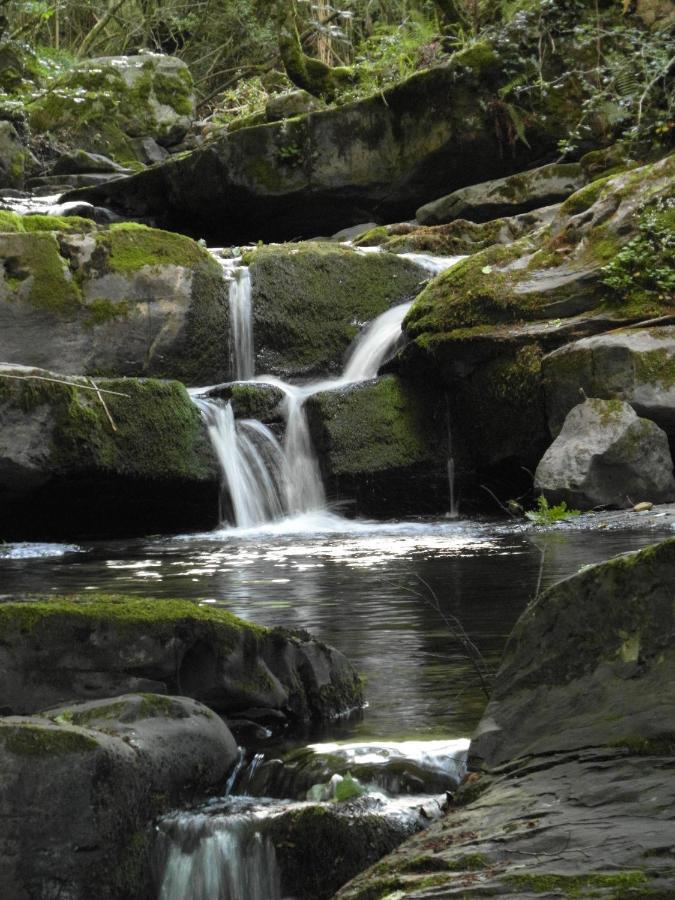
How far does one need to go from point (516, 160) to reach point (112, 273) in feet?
23.5

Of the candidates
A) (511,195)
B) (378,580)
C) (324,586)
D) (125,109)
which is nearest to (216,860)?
(324,586)

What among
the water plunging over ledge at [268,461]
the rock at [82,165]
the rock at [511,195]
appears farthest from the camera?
the rock at [82,165]

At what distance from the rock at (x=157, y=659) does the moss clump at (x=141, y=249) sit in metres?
9.54

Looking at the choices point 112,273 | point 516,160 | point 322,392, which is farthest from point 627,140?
point 112,273

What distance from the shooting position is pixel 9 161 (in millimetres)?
21219

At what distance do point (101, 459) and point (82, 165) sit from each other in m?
13.0

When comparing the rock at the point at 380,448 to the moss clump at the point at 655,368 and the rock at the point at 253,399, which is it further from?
the moss clump at the point at 655,368

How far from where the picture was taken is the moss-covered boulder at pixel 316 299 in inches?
563

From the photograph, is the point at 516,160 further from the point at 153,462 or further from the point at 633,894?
the point at 633,894

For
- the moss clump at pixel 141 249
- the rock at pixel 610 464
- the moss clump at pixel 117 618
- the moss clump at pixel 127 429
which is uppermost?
the moss clump at pixel 141 249

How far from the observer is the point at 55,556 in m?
10.1

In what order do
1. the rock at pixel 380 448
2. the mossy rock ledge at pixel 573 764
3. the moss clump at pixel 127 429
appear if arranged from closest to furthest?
the mossy rock ledge at pixel 573 764
the moss clump at pixel 127 429
the rock at pixel 380 448

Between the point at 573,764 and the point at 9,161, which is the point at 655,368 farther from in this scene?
the point at 9,161

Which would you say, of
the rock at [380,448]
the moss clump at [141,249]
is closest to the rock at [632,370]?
the rock at [380,448]
